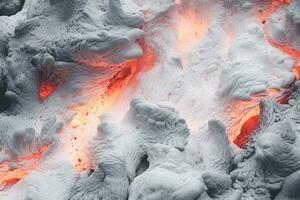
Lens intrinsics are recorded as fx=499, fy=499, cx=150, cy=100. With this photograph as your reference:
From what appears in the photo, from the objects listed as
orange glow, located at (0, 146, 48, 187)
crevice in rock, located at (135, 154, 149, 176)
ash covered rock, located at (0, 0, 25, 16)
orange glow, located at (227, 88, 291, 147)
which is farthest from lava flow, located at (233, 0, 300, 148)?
ash covered rock, located at (0, 0, 25, 16)

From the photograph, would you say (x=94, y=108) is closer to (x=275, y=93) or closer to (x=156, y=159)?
(x=156, y=159)

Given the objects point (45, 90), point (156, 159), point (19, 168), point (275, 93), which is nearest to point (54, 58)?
point (45, 90)

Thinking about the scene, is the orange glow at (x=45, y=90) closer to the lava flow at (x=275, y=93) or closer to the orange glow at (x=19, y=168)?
the orange glow at (x=19, y=168)

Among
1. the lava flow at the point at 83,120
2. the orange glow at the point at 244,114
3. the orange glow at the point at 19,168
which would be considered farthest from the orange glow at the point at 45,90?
the orange glow at the point at 244,114

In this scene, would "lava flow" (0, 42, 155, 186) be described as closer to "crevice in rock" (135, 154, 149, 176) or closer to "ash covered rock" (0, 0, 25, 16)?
"crevice in rock" (135, 154, 149, 176)

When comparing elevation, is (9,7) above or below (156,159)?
above
